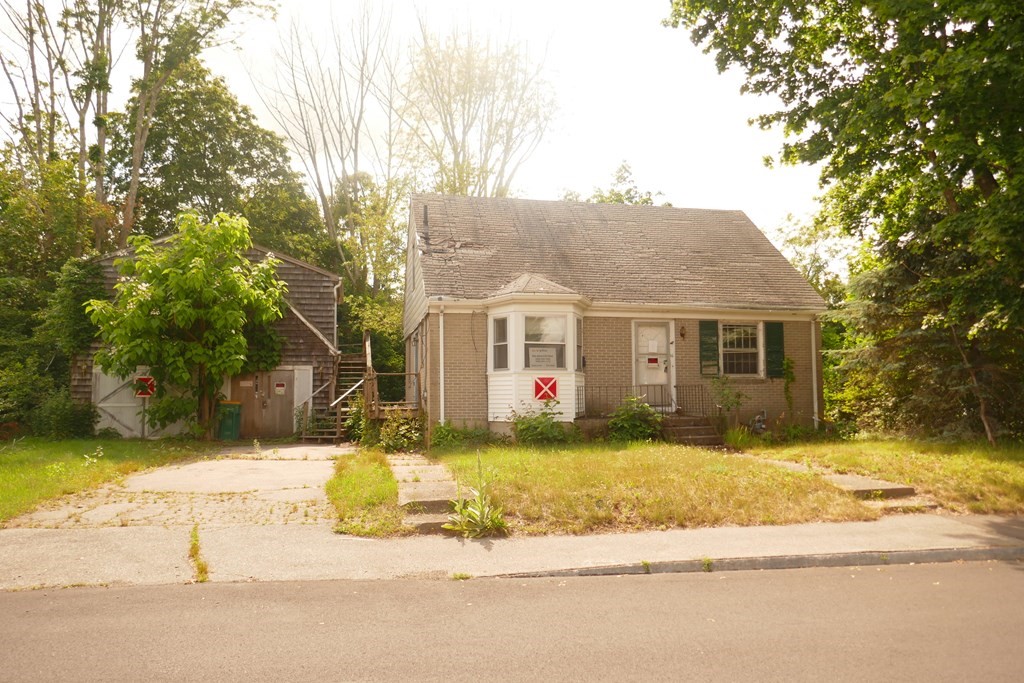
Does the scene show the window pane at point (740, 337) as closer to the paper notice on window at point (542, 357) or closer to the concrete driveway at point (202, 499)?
the paper notice on window at point (542, 357)

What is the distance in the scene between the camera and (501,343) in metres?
15.7

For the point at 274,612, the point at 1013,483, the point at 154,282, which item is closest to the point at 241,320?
the point at 154,282

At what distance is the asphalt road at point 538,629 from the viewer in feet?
13.3

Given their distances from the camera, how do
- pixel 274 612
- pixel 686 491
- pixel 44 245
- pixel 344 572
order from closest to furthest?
pixel 274 612, pixel 344 572, pixel 686 491, pixel 44 245

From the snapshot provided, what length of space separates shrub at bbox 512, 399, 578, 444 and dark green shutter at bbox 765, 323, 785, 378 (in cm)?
594

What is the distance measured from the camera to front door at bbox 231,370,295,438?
19.8 meters

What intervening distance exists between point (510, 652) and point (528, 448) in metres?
9.48

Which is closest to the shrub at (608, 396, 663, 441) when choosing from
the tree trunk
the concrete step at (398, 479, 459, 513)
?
the tree trunk

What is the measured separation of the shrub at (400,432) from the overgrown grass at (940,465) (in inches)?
295

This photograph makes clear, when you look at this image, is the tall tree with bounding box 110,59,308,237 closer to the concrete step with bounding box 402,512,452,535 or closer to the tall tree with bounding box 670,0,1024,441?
the tall tree with bounding box 670,0,1024,441

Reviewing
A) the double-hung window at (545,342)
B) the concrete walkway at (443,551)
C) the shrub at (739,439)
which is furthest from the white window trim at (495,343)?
the concrete walkway at (443,551)

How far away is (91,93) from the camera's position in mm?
27609

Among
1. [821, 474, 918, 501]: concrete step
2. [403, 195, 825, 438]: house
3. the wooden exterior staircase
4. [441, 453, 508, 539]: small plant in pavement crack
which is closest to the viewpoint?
[441, 453, 508, 539]: small plant in pavement crack

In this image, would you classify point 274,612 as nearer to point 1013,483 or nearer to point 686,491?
point 686,491
